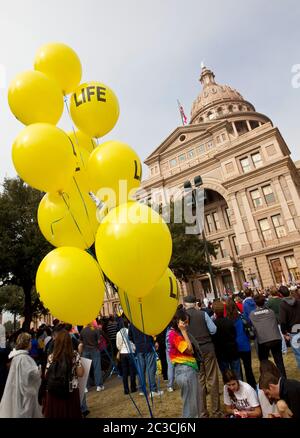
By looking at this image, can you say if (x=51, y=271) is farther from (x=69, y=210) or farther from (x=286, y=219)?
(x=286, y=219)

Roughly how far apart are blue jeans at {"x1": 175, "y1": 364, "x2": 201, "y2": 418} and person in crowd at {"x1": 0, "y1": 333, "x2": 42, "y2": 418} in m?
2.01

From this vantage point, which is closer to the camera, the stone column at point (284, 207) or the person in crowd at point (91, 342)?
the person in crowd at point (91, 342)

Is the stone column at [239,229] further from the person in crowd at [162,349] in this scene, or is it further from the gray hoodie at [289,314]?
the gray hoodie at [289,314]

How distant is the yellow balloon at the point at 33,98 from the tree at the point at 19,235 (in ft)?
46.4

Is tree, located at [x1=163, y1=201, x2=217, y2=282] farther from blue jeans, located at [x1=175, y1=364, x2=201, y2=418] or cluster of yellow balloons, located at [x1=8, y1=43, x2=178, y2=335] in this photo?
cluster of yellow balloons, located at [x1=8, y1=43, x2=178, y2=335]

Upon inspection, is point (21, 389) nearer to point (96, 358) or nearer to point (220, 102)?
point (96, 358)

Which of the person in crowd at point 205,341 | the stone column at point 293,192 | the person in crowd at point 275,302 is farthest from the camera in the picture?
the stone column at point 293,192

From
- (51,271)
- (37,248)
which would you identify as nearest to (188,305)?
(51,271)

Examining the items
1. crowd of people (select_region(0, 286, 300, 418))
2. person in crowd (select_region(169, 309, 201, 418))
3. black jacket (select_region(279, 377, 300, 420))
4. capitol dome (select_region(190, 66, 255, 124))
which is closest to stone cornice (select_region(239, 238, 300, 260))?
crowd of people (select_region(0, 286, 300, 418))

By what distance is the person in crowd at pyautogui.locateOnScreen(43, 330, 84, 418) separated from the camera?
3500mm

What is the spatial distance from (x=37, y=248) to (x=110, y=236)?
15.6m

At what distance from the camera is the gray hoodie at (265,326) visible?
17.6 feet

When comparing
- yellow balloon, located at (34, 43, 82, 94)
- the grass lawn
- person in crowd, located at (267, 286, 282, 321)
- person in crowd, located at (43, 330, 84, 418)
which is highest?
yellow balloon, located at (34, 43, 82, 94)

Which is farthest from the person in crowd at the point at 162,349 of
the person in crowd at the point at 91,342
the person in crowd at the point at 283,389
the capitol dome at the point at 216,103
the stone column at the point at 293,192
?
the capitol dome at the point at 216,103
